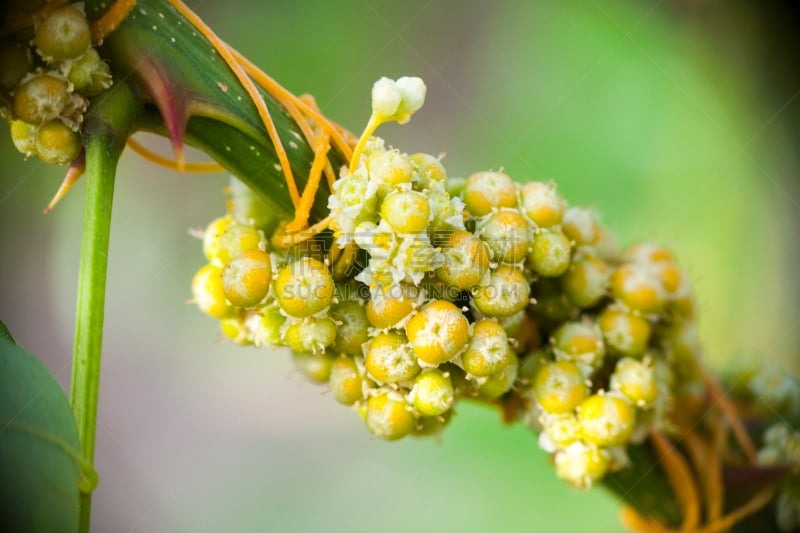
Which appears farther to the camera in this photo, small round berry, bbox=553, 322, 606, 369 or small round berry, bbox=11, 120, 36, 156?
small round berry, bbox=553, 322, 606, 369

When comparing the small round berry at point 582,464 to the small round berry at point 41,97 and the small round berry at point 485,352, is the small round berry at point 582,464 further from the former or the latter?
the small round berry at point 41,97

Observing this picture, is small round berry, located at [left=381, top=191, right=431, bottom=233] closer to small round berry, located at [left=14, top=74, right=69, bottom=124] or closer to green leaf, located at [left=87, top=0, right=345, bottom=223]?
green leaf, located at [left=87, top=0, right=345, bottom=223]

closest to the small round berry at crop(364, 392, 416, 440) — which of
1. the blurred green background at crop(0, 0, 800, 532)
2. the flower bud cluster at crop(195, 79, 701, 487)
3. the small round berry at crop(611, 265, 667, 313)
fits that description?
the flower bud cluster at crop(195, 79, 701, 487)

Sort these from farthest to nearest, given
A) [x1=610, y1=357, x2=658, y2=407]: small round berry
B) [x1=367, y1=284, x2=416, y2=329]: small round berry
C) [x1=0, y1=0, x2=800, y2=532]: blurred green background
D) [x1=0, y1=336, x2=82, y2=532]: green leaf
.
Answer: [x1=0, y1=0, x2=800, y2=532]: blurred green background → [x1=610, y1=357, x2=658, y2=407]: small round berry → [x1=367, y1=284, x2=416, y2=329]: small round berry → [x1=0, y1=336, x2=82, y2=532]: green leaf

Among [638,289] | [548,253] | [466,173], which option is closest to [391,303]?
[548,253]

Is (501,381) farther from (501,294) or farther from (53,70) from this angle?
(53,70)

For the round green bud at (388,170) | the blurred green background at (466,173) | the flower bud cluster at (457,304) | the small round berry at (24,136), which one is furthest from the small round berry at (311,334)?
the blurred green background at (466,173)

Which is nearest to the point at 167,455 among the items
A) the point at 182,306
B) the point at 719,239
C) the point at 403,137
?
the point at 182,306
